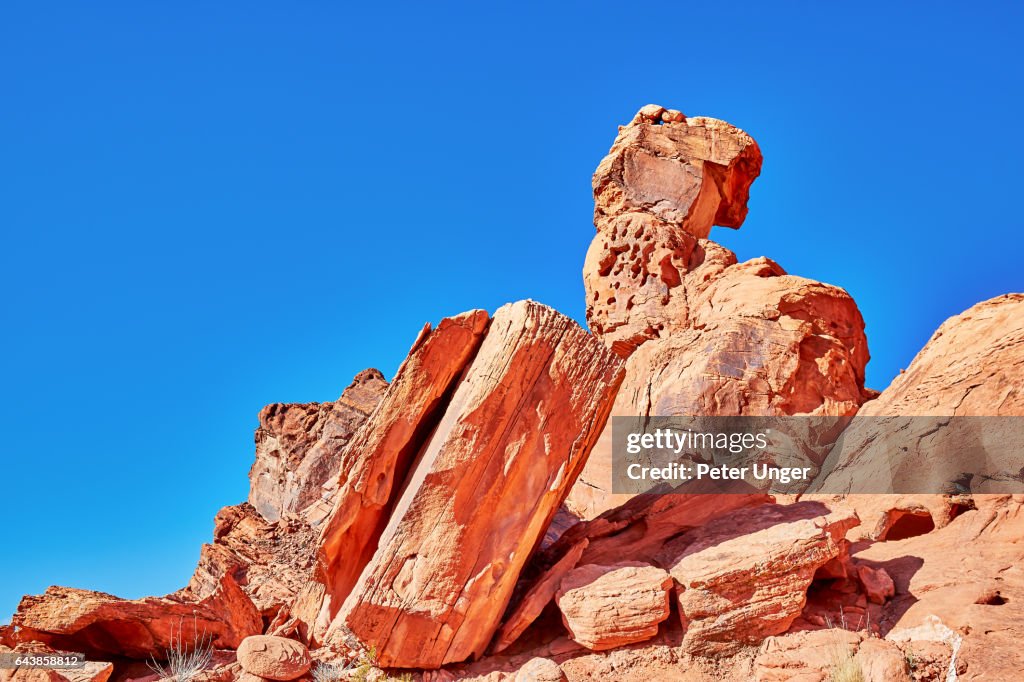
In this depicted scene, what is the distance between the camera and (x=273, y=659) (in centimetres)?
905

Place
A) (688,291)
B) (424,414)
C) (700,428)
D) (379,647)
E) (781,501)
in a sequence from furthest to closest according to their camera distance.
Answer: (688,291) → (700,428) → (781,501) → (424,414) → (379,647)

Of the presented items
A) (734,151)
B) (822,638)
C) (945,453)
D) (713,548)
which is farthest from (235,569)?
(734,151)

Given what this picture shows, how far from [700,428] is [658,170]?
367 inches

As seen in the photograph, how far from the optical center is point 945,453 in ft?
40.7

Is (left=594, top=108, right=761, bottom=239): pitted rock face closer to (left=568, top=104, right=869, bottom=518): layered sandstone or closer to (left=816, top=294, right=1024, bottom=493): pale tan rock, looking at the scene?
(left=568, top=104, right=869, bottom=518): layered sandstone

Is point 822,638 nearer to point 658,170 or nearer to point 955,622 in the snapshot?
point 955,622

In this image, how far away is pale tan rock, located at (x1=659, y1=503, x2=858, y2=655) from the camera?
9258 mm

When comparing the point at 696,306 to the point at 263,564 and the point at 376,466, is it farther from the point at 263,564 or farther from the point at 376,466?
the point at 263,564

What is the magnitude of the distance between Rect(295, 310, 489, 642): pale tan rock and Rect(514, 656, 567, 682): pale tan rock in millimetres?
2587

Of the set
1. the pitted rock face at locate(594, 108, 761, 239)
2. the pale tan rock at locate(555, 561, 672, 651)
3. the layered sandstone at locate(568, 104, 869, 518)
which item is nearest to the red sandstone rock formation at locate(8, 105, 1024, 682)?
the pale tan rock at locate(555, 561, 672, 651)

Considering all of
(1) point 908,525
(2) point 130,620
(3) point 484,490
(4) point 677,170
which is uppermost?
(4) point 677,170

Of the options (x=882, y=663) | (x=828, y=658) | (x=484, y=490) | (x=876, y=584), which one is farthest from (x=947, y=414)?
(x=484, y=490)

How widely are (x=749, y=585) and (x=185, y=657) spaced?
22.8 ft

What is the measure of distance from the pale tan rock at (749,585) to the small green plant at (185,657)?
18.6ft
